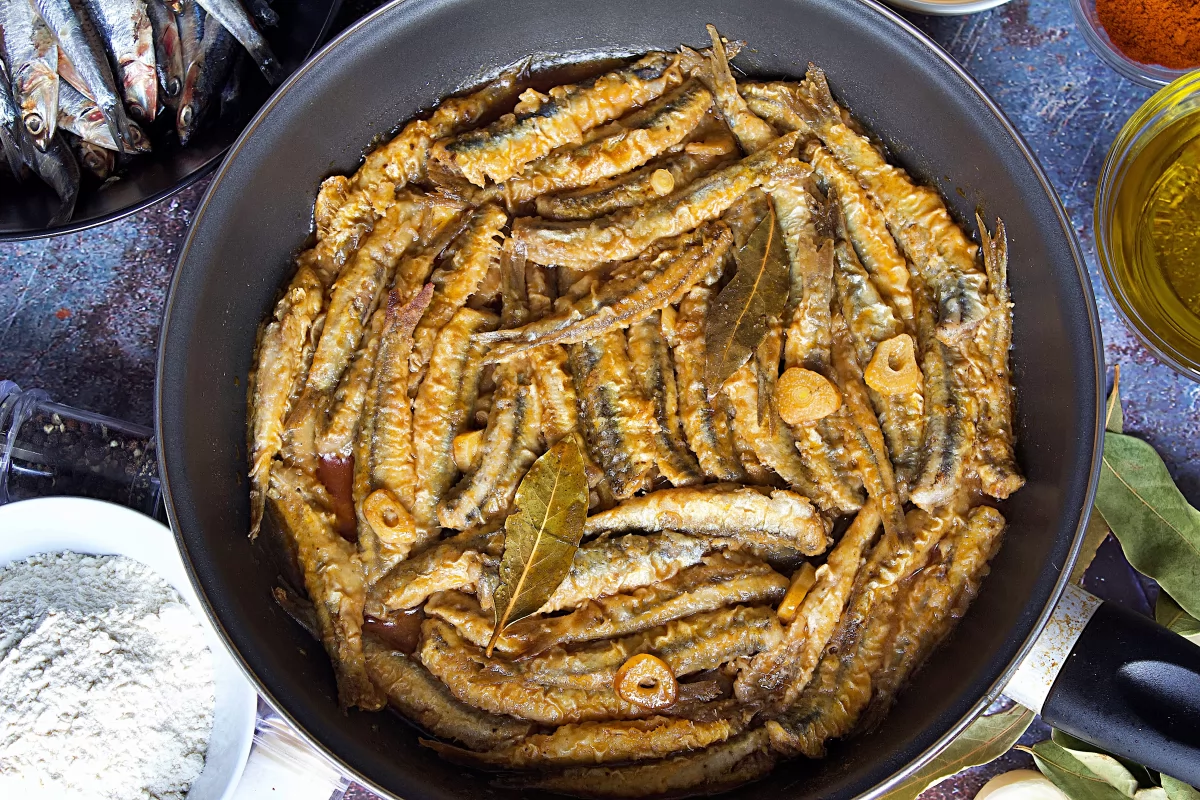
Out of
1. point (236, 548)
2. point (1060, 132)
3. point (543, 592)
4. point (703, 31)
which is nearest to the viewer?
point (543, 592)

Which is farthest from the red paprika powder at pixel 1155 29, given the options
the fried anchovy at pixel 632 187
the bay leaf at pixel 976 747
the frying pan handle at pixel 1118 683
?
the bay leaf at pixel 976 747

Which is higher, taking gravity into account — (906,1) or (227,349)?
(906,1)

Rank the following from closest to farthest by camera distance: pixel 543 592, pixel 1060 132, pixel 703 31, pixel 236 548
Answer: pixel 543 592, pixel 236 548, pixel 703 31, pixel 1060 132

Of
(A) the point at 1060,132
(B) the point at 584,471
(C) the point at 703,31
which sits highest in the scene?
(C) the point at 703,31

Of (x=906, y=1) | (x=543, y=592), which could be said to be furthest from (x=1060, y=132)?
(x=543, y=592)

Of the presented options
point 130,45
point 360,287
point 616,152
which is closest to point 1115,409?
point 616,152

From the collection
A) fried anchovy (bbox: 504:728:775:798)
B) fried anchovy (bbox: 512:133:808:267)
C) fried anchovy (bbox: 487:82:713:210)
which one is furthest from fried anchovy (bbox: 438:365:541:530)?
fried anchovy (bbox: 504:728:775:798)

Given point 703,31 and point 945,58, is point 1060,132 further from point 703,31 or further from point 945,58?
point 703,31
